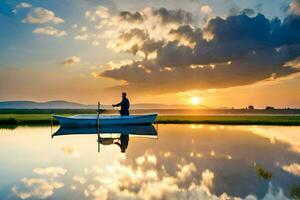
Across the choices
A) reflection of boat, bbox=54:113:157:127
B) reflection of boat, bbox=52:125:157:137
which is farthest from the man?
reflection of boat, bbox=52:125:157:137

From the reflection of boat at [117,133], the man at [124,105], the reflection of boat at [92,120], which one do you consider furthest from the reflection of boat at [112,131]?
the man at [124,105]

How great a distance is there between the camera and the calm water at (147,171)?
34.1 ft

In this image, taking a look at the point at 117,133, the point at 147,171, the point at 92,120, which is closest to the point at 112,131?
the point at 117,133

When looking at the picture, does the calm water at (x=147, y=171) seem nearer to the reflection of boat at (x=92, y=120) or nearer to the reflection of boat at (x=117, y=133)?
the reflection of boat at (x=117, y=133)

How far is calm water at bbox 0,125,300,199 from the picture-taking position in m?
10.4

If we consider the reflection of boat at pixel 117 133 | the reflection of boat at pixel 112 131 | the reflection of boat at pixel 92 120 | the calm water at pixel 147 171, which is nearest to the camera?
the calm water at pixel 147 171

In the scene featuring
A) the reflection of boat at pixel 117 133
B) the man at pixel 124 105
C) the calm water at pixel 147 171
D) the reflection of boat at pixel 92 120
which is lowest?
the calm water at pixel 147 171

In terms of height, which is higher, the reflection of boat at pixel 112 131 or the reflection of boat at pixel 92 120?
the reflection of boat at pixel 92 120

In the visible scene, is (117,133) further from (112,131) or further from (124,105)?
(124,105)

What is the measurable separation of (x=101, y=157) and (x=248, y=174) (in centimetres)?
704

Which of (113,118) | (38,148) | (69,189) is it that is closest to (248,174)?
(69,189)

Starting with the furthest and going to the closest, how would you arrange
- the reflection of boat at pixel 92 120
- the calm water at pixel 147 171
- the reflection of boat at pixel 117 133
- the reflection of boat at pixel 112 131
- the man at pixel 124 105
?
the man at pixel 124 105
the reflection of boat at pixel 92 120
the reflection of boat at pixel 112 131
the reflection of boat at pixel 117 133
the calm water at pixel 147 171

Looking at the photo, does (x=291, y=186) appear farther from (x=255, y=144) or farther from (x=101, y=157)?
(x=255, y=144)

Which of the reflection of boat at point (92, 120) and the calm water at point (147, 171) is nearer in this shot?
the calm water at point (147, 171)
